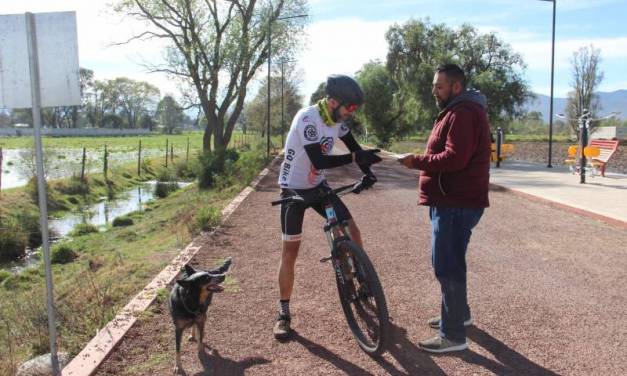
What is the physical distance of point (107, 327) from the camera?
14.3ft

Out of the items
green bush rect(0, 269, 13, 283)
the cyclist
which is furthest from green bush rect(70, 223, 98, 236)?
the cyclist

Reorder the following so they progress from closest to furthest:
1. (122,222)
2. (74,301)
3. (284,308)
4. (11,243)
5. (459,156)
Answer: (459,156) < (284,308) < (74,301) < (11,243) < (122,222)

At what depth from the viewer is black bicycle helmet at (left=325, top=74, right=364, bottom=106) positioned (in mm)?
3781

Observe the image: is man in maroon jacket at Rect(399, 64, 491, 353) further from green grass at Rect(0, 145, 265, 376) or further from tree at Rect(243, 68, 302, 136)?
tree at Rect(243, 68, 302, 136)

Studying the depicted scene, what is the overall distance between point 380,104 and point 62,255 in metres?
33.5

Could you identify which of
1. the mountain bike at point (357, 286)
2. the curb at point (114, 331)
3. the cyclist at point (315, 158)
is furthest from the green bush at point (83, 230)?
the mountain bike at point (357, 286)

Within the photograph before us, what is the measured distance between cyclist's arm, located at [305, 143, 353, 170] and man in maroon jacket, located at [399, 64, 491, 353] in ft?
1.29

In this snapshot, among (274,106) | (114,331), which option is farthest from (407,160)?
(274,106)

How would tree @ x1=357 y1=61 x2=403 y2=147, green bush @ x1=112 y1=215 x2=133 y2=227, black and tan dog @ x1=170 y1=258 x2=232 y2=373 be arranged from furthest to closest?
tree @ x1=357 y1=61 x2=403 y2=147, green bush @ x1=112 y1=215 x2=133 y2=227, black and tan dog @ x1=170 y1=258 x2=232 y2=373

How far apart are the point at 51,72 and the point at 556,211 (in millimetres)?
8990

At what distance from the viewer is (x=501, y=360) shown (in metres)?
3.72

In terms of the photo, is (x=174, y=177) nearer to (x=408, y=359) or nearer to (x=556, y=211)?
(x=556, y=211)

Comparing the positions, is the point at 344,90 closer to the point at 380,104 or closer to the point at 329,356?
the point at 329,356

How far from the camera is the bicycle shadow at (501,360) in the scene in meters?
3.56
